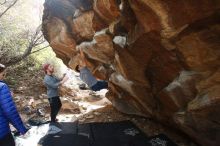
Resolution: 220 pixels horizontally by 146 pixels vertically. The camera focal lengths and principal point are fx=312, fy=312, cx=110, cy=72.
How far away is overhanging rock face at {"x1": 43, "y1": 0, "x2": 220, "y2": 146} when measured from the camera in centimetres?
556

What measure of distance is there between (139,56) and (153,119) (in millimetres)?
2444

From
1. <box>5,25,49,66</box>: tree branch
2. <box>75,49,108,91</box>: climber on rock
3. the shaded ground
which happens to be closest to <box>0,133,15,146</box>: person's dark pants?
the shaded ground

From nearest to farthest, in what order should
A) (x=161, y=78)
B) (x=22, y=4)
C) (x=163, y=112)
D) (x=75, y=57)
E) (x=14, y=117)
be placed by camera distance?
(x=14, y=117), (x=161, y=78), (x=163, y=112), (x=75, y=57), (x=22, y=4)

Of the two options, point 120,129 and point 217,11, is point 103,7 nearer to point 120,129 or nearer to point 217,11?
point 120,129

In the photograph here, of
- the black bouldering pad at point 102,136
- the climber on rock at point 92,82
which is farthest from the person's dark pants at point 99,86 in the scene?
the black bouldering pad at point 102,136

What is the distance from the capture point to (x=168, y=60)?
662 centimetres

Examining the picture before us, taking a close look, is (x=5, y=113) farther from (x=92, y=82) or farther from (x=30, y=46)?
(x=30, y=46)

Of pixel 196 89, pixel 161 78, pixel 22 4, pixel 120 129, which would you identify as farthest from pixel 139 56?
pixel 22 4

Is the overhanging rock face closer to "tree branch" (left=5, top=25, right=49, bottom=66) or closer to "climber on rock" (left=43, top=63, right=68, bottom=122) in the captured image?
"climber on rock" (left=43, top=63, right=68, bottom=122)

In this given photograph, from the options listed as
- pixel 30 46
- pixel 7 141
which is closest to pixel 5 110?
pixel 7 141

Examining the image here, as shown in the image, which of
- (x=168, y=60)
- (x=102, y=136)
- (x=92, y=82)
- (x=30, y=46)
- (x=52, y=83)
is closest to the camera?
(x=168, y=60)

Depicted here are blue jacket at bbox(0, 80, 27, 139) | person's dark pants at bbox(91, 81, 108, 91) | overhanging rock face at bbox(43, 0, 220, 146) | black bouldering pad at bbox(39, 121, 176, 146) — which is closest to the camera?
blue jacket at bbox(0, 80, 27, 139)

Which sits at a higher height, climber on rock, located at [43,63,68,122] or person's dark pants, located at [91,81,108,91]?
climber on rock, located at [43,63,68,122]

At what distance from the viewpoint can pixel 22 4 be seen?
56.0 ft
